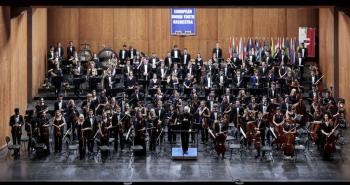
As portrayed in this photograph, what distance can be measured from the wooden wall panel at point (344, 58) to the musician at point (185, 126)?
6242mm

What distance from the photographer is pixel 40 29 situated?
25.4 m

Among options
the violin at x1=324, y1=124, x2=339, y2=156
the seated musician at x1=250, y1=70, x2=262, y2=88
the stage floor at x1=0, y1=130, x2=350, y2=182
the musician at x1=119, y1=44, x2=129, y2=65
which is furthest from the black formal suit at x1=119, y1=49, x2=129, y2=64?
the violin at x1=324, y1=124, x2=339, y2=156

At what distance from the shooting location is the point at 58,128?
18.3 meters

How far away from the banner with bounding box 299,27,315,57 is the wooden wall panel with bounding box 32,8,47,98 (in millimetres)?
9820

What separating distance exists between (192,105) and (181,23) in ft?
27.5

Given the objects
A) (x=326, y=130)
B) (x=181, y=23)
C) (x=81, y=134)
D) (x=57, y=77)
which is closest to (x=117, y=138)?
(x=81, y=134)

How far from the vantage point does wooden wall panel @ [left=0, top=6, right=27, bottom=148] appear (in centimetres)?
1980

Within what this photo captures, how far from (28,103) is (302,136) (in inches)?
368

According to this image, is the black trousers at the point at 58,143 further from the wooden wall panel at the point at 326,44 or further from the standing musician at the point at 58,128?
the wooden wall panel at the point at 326,44

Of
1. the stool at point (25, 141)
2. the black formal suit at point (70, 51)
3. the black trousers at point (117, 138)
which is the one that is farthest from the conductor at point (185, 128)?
the black formal suit at point (70, 51)

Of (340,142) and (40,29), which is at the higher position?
(40,29)

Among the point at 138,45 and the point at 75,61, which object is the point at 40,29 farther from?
the point at 138,45

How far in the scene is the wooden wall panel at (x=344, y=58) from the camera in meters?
22.0

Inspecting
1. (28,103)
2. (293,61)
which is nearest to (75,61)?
(28,103)
